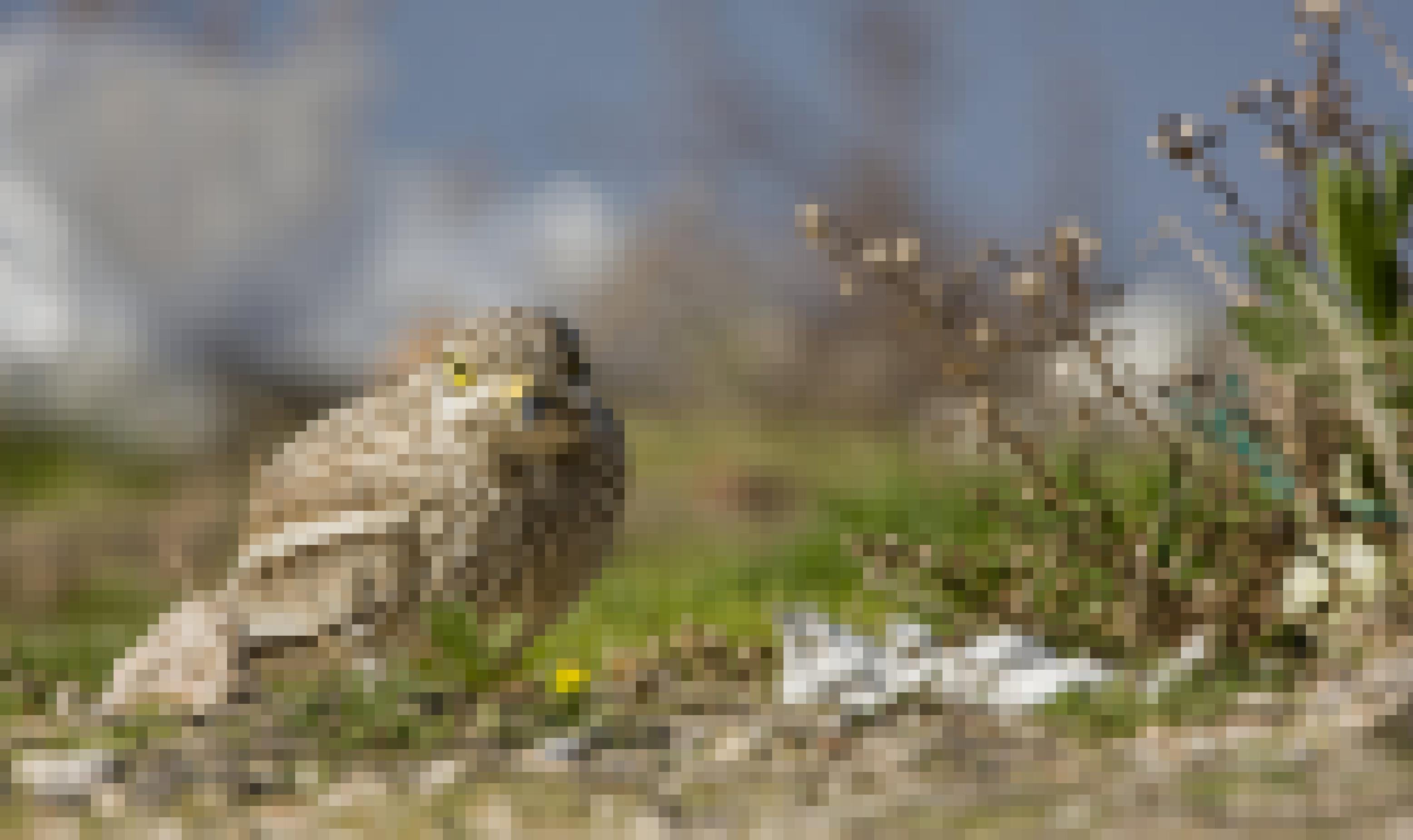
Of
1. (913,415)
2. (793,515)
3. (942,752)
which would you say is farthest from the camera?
(913,415)

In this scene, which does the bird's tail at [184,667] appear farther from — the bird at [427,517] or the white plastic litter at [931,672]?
the white plastic litter at [931,672]

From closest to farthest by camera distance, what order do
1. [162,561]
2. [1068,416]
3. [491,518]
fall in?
[491,518] → [1068,416] → [162,561]

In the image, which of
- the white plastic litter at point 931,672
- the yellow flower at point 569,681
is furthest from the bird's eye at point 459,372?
the white plastic litter at point 931,672

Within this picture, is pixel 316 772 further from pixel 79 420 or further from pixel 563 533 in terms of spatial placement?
pixel 79 420

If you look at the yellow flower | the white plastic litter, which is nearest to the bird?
the yellow flower

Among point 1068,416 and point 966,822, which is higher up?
point 1068,416

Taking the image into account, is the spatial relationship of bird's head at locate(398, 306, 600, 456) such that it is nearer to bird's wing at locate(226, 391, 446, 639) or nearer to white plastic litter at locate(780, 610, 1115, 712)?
bird's wing at locate(226, 391, 446, 639)

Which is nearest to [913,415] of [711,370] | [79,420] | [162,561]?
[711,370]
